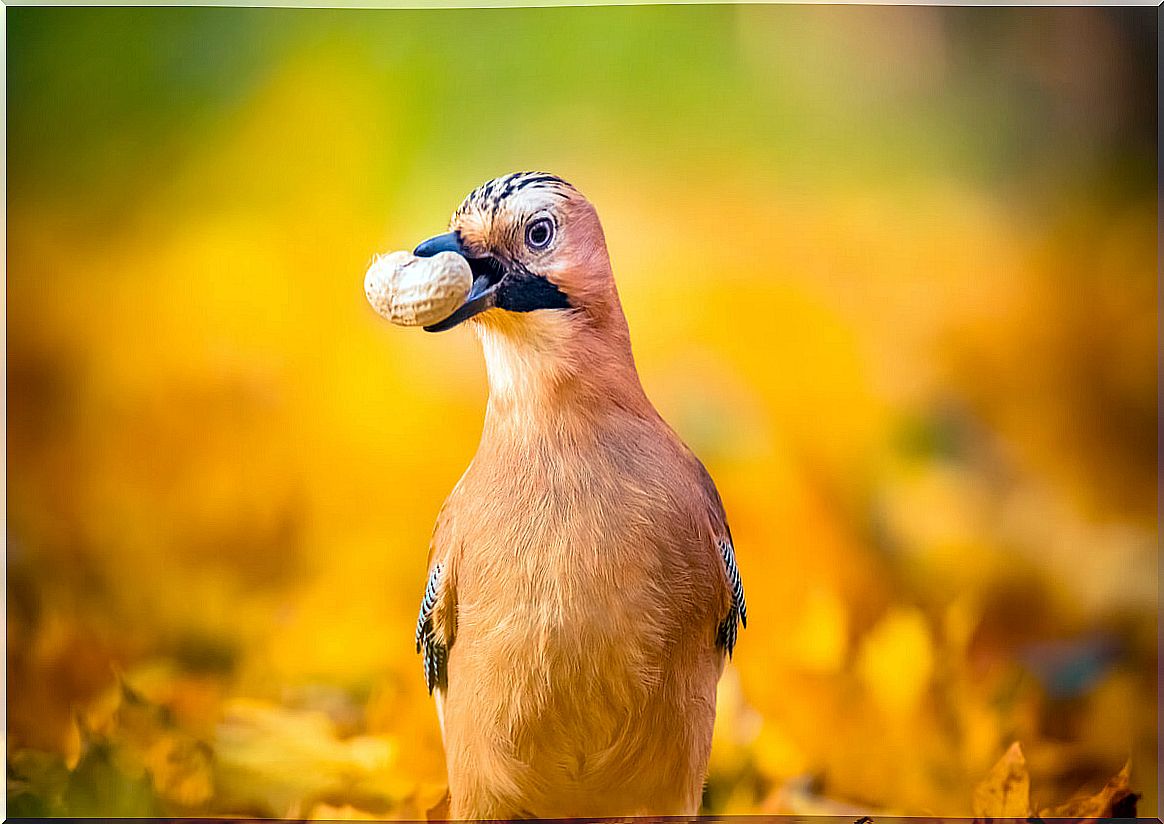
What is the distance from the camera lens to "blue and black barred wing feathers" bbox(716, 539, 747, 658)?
81.4 inches

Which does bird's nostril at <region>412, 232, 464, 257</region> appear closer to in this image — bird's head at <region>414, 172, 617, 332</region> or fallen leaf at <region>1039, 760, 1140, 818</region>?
bird's head at <region>414, 172, 617, 332</region>

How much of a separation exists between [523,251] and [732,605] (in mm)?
842

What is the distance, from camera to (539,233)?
1877 mm

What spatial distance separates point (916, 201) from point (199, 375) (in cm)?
164

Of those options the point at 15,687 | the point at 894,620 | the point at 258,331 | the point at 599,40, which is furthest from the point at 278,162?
the point at 894,620

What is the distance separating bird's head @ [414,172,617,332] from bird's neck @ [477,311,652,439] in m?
0.02

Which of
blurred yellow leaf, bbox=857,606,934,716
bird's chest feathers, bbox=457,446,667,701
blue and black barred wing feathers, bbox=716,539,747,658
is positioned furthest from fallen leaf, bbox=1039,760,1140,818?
bird's chest feathers, bbox=457,446,667,701

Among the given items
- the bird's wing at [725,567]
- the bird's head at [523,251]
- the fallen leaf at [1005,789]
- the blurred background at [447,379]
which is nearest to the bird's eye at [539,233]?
the bird's head at [523,251]

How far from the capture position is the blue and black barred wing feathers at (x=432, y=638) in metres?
2.00

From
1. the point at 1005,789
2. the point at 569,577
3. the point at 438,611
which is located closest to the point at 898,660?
the point at 1005,789

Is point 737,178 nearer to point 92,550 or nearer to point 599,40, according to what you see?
point 599,40

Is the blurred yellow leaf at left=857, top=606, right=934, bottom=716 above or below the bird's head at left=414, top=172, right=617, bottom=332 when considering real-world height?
below

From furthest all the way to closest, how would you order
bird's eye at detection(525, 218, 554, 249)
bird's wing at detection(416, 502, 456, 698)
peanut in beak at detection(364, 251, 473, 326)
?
bird's wing at detection(416, 502, 456, 698), bird's eye at detection(525, 218, 554, 249), peanut in beak at detection(364, 251, 473, 326)

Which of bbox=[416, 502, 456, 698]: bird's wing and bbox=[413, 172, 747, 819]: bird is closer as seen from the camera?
bbox=[413, 172, 747, 819]: bird
